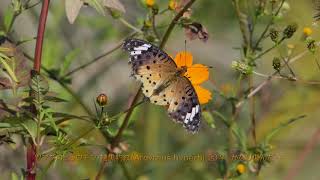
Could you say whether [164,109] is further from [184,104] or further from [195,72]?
[184,104]

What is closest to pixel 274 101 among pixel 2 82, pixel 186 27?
pixel 186 27

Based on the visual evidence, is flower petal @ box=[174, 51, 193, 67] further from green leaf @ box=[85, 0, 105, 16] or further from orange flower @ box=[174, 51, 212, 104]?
green leaf @ box=[85, 0, 105, 16]

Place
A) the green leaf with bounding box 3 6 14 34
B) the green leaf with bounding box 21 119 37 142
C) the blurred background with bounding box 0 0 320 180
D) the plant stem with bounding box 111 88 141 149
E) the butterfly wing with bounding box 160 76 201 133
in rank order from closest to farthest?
the green leaf with bounding box 21 119 37 142
the butterfly wing with bounding box 160 76 201 133
the plant stem with bounding box 111 88 141 149
the green leaf with bounding box 3 6 14 34
the blurred background with bounding box 0 0 320 180

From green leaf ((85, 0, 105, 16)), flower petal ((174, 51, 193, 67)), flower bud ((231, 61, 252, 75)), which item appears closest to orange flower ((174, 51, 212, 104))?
flower petal ((174, 51, 193, 67))

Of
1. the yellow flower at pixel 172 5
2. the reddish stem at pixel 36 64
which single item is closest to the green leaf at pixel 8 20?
the reddish stem at pixel 36 64

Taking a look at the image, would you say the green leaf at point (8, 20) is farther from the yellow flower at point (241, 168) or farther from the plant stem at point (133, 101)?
the yellow flower at point (241, 168)

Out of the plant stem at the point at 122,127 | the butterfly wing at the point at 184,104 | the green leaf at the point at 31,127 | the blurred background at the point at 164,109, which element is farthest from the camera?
the blurred background at the point at 164,109
